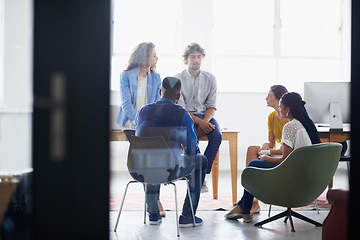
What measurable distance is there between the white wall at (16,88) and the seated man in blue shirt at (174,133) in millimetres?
905

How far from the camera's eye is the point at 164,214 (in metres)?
Answer: 3.10

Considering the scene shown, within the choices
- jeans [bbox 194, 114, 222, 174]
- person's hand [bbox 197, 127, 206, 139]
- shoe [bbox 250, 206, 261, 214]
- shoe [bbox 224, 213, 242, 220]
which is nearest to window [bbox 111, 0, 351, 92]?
jeans [bbox 194, 114, 222, 174]

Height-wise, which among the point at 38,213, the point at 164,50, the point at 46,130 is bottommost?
the point at 38,213

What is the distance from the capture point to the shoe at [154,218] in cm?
306

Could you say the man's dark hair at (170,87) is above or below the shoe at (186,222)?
above

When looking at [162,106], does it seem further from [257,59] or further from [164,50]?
[257,59]

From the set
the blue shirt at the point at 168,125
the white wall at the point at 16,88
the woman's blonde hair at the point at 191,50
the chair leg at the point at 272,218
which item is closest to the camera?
the white wall at the point at 16,88

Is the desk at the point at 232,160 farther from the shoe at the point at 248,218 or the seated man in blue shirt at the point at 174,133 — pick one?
the seated man in blue shirt at the point at 174,133

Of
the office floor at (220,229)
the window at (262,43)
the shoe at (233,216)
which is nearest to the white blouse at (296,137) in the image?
the office floor at (220,229)

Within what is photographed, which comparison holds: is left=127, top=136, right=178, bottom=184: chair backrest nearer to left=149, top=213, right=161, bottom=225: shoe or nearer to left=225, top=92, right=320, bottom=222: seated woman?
left=149, top=213, right=161, bottom=225: shoe

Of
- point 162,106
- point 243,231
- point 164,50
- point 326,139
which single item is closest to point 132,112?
point 162,106

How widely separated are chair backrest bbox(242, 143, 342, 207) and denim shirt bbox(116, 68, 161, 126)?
0.84 m

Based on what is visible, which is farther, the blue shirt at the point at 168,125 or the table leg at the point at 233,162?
the table leg at the point at 233,162

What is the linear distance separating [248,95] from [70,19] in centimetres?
504
